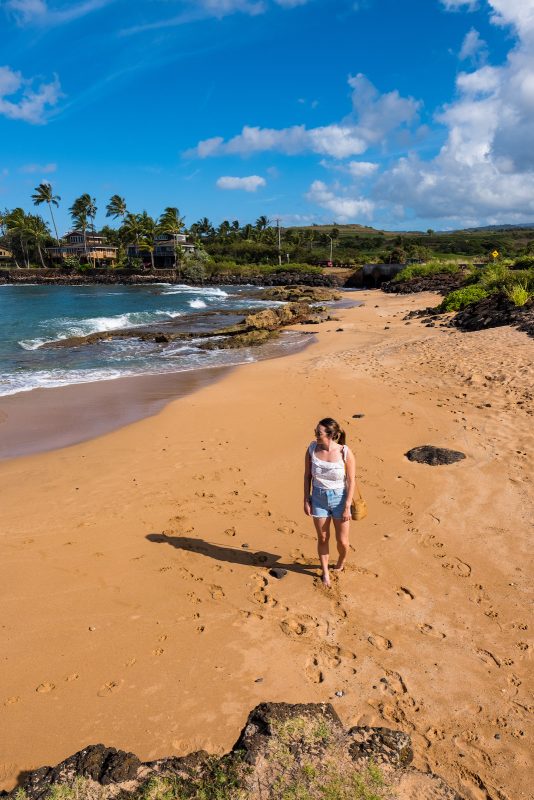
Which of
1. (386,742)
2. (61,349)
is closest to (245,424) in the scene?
(386,742)

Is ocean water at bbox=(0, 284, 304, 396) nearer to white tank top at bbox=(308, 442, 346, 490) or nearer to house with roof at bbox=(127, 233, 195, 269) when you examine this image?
white tank top at bbox=(308, 442, 346, 490)

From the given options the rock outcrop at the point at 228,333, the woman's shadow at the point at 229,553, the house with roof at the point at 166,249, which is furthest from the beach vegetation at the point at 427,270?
the house with roof at the point at 166,249

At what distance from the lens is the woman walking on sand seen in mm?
4478

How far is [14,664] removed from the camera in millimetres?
3865

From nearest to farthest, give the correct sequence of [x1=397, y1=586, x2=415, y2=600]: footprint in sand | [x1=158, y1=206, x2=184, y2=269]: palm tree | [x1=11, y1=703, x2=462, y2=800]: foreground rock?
[x1=11, y1=703, x2=462, y2=800]: foreground rock → [x1=397, y1=586, x2=415, y2=600]: footprint in sand → [x1=158, y1=206, x2=184, y2=269]: palm tree

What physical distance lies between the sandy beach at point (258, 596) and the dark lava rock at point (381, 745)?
0.15m

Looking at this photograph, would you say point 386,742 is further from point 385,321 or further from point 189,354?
point 385,321

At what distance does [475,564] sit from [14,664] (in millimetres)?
4468

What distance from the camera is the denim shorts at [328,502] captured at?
15.0 feet

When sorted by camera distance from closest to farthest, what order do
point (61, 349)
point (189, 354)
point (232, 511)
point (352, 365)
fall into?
point (232, 511) < point (352, 365) < point (189, 354) < point (61, 349)

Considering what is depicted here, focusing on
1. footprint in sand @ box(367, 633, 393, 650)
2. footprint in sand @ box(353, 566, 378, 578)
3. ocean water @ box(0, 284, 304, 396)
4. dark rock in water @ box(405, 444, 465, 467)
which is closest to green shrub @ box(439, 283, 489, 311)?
ocean water @ box(0, 284, 304, 396)

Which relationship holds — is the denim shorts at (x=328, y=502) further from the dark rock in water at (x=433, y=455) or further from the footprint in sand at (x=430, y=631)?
the dark rock in water at (x=433, y=455)

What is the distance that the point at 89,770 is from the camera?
2826mm

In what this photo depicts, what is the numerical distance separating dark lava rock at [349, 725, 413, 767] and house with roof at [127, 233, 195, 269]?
82.7m
